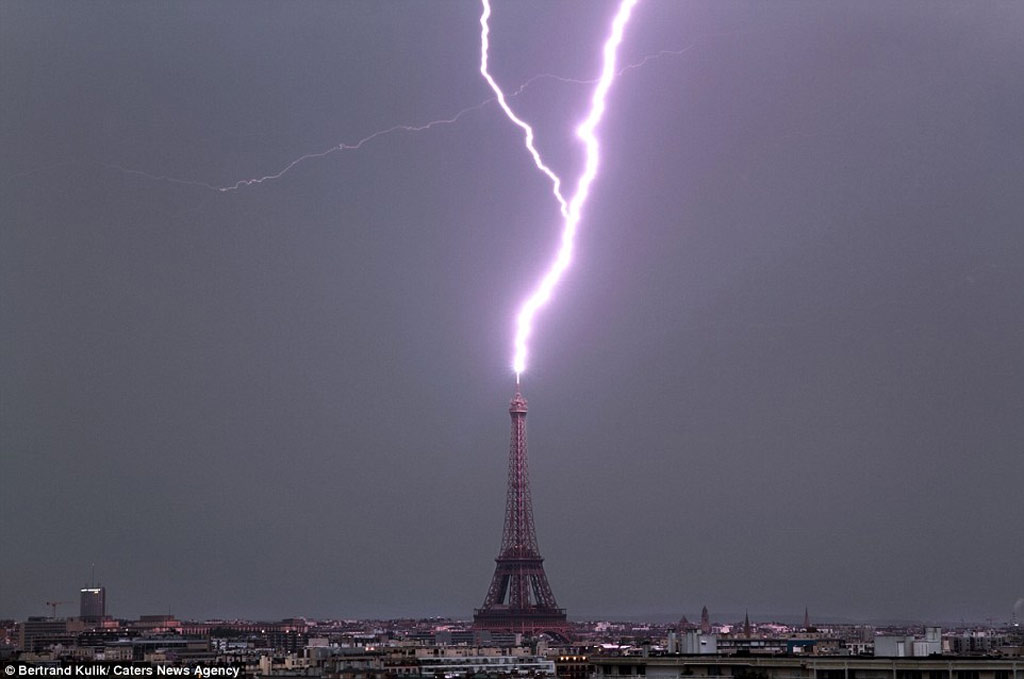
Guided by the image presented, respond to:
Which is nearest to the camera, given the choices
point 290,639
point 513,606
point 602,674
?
point 602,674

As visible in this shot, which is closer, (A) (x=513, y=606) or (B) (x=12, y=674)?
(B) (x=12, y=674)

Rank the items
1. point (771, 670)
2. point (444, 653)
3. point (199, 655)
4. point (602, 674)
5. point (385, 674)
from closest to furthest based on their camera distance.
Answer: point (771, 670) < point (602, 674) < point (385, 674) < point (444, 653) < point (199, 655)

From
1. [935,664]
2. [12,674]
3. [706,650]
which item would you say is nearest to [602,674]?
[706,650]

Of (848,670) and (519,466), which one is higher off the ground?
(519,466)

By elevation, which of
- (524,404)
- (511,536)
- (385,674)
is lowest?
(385,674)

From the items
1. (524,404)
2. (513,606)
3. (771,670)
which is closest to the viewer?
(771,670)

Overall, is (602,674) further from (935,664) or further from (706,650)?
(935,664)

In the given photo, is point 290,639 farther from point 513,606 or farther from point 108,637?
point 513,606

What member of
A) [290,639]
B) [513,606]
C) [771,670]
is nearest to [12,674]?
[771,670]

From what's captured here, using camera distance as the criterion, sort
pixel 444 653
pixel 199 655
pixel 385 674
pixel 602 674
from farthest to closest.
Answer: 1. pixel 199 655
2. pixel 444 653
3. pixel 385 674
4. pixel 602 674

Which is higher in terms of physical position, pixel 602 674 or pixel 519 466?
pixel 519 466
